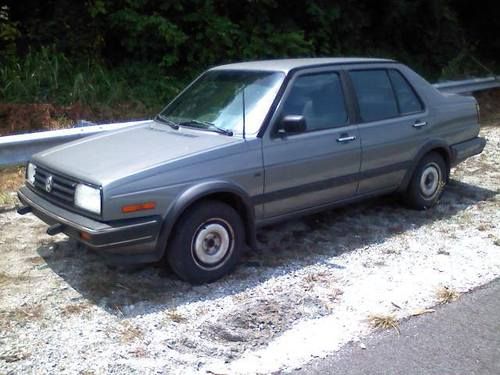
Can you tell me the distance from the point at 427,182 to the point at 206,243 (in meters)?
2.96

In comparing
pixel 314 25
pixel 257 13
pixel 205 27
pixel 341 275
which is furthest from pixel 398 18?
pixel 341 275

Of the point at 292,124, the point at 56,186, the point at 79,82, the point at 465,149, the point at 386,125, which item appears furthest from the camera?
the point at 79,82

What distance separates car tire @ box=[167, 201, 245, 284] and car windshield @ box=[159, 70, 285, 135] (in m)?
0.73

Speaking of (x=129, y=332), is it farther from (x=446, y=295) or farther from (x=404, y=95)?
(x=404, y=95)

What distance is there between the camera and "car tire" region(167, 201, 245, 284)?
456 centimetres

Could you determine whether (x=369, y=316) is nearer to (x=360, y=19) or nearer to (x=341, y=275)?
(x=341, y=275)

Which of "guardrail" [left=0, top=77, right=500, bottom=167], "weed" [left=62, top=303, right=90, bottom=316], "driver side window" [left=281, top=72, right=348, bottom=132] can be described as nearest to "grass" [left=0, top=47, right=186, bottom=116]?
"guardrail" [left=0, top=77, right=500, bottom=167]

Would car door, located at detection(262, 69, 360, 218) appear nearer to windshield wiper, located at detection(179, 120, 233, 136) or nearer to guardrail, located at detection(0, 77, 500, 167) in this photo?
windshield wiper, located at detection(179, 120, 233, 136)

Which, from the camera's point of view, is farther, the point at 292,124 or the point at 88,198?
the point at 292,124

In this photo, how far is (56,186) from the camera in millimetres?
4684

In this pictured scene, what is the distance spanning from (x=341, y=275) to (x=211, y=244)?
1.05 meters

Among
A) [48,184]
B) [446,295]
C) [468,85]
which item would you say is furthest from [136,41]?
[446,295]

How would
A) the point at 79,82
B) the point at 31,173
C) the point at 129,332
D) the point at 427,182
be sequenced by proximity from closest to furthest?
the point at 129,332 → the point at 31,173 → the point at 427,182 → the point at 79,82

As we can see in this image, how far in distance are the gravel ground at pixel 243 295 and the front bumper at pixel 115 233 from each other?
0.34 meters
